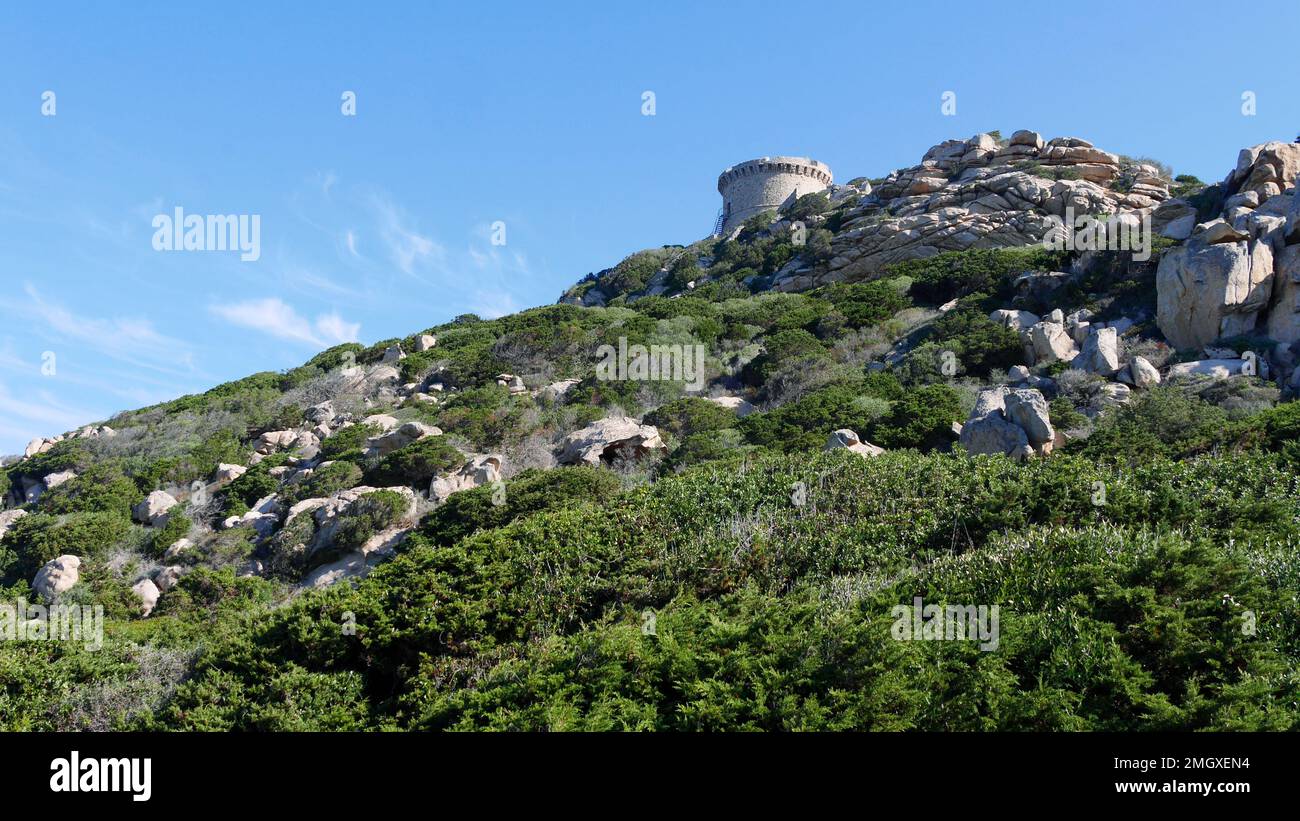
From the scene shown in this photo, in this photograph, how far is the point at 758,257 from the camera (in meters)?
44.4

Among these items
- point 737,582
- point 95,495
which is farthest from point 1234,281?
point 95,495

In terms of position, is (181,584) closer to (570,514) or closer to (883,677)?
(570,514)

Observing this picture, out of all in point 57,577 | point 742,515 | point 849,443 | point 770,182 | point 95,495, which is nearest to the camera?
point 742,515

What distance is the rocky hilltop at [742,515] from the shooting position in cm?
721

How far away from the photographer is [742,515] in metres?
12.0

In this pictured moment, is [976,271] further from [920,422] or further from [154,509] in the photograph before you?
[154,509]

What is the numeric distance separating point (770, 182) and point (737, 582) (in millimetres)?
53642

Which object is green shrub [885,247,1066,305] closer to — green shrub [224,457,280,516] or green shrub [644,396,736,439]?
green shrub [644,396,736,439]

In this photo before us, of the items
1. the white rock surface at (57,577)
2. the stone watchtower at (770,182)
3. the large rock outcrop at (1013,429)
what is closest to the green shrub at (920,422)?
the large rock outcrop at (1013,429)

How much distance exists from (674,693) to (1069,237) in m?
27.8

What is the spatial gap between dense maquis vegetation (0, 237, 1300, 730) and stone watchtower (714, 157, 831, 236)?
134 feet
